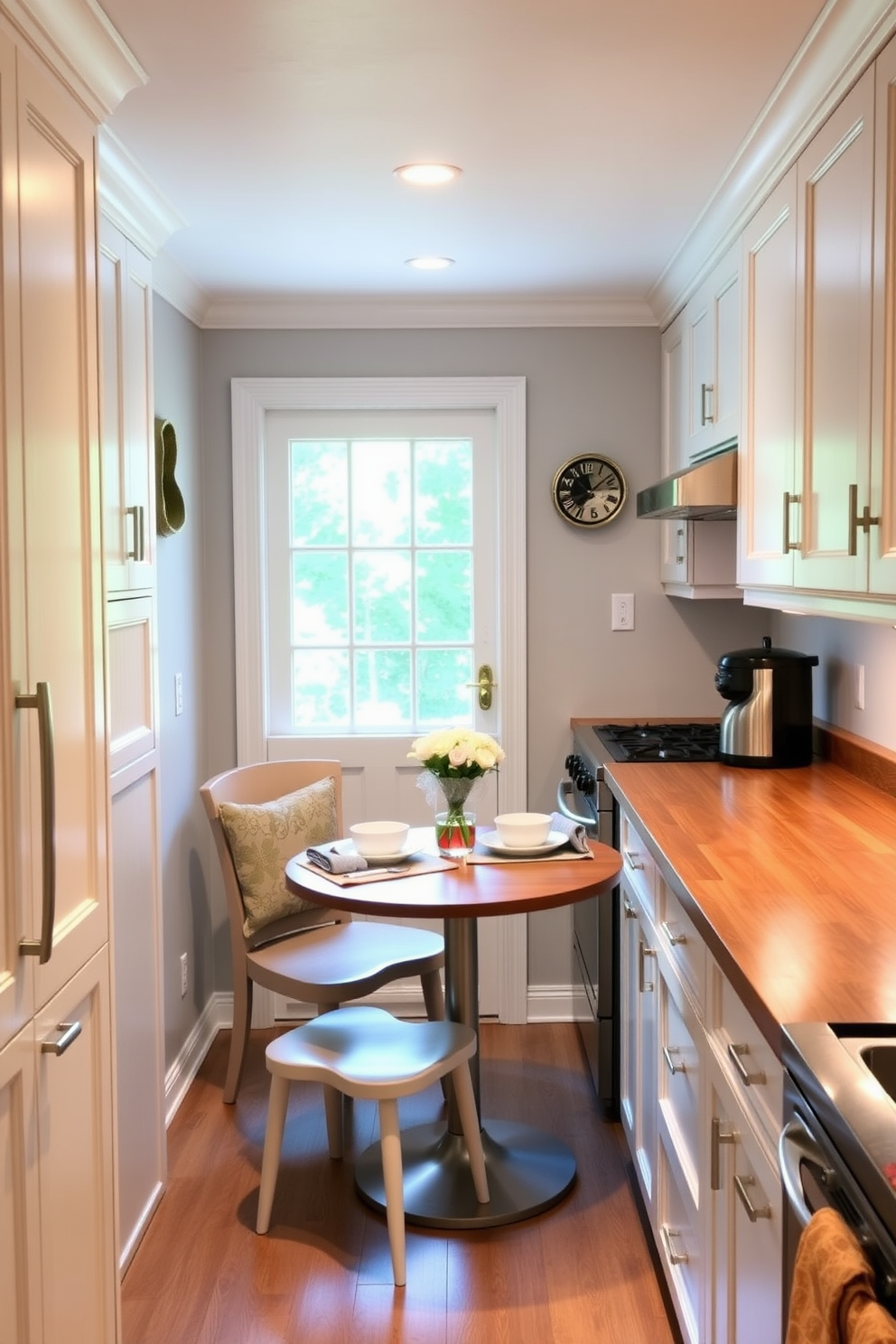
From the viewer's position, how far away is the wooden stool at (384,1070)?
2600 mm

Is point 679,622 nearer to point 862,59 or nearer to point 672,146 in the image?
point 672,146

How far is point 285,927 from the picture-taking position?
3.55m

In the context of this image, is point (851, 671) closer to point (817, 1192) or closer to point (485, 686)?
point (485, 686)

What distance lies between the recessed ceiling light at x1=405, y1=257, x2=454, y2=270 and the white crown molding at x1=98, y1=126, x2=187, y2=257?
2.30 ft

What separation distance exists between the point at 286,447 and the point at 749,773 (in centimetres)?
197

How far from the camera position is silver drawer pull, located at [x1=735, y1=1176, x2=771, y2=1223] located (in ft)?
5.13

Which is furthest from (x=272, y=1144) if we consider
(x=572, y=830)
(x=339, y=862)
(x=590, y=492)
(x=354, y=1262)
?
(x=590, y=492)

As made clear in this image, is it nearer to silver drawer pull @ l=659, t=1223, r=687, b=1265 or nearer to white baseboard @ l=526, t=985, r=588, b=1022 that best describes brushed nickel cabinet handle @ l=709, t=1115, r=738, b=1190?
silver drawer pull @ l=659, t=1223, r=687, b=1265

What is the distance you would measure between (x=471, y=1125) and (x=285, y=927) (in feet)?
3.04

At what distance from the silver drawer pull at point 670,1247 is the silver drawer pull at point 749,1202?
58cm

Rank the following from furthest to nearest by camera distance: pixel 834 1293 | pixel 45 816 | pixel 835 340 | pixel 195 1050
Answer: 1. pixel 195 1050
2. pixel 835 340
3. pixel 45 816
4. pixel 834 1293

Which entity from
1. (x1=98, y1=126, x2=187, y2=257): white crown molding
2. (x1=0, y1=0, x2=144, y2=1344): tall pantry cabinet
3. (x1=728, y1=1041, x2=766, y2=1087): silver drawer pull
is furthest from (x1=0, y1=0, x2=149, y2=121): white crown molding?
(x1=728, y1=1041, x2=766, y2=1087): silver drawer pull

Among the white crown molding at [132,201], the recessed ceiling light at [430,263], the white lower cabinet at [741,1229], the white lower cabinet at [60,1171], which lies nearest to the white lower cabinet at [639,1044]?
the white lower cabinet at [741,1229]

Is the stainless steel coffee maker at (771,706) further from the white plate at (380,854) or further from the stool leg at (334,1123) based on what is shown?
the stool leg at (334,1123)
